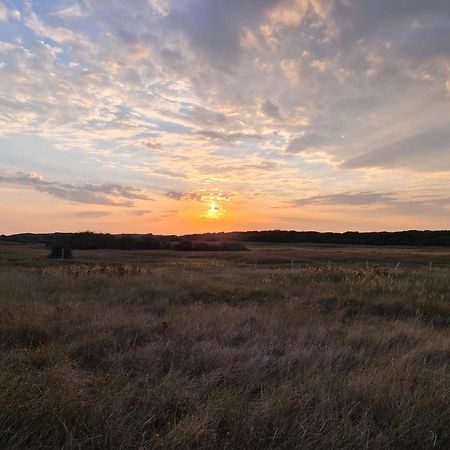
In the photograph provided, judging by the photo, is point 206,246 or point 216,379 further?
point 206,246

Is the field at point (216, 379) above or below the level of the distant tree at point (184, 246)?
below

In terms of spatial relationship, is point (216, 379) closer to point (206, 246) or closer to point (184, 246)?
point (184, 246)

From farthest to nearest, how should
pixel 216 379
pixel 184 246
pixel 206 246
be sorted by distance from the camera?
pixel 206 246
pixel 184 246
pixel 216 379

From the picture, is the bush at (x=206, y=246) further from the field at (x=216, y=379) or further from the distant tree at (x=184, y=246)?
the field at (x=216, y=379)

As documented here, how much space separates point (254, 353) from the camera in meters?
6.54

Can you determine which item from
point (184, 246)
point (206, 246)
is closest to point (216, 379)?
point (184, 246)

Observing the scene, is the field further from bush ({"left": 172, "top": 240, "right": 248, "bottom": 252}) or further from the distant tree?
the distant tree

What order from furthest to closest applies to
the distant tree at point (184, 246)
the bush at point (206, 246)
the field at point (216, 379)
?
the distant tree at point (184, 246)
the bush at point (206, 246)
the field at point (216, 379)

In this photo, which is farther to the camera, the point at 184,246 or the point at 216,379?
the point at 184,246

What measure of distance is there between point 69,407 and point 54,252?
49053mm

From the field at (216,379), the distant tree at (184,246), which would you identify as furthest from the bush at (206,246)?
the field at (216,379)

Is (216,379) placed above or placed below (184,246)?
below

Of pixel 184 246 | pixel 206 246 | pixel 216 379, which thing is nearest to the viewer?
pixel 216 379

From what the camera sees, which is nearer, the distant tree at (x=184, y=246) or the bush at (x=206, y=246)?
the bush at (x=206, y=246)
